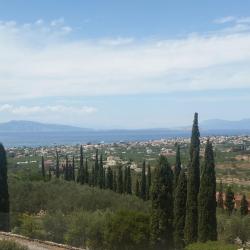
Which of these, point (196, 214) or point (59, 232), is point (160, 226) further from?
point (59, 232)

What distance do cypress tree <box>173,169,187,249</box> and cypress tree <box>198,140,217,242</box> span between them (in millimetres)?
2128

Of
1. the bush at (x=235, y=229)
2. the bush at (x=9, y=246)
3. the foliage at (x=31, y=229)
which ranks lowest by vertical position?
the bush at (x=235, y=229)

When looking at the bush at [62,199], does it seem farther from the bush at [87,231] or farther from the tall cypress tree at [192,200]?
the tall cypress tree at [192,200]

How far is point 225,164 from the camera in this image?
121 m

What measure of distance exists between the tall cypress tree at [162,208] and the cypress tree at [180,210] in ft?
1.14

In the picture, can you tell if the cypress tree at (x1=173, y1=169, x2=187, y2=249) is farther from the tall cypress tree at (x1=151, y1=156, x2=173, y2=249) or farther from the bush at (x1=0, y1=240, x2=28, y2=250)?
the bush at (x1=0, y1=240, x2=28, y2=250)

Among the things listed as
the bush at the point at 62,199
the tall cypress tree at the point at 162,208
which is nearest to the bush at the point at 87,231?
the tall cypress tree at the point at 162,208

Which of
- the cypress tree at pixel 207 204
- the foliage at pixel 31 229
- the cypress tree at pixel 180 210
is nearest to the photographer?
the cypress tree at pixel 207 204

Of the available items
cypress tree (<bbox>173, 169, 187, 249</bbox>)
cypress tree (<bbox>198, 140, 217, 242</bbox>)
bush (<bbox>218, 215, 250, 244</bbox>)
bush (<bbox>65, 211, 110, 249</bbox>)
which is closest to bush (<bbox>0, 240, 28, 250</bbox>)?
bush (<bbox>65, 211, 110, 249</bbox>)

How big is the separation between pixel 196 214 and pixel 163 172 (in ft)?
11.5

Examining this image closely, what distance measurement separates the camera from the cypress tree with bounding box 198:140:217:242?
2741 cm

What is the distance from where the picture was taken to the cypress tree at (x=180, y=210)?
29.5 m

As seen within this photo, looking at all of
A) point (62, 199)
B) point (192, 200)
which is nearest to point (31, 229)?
point (192, 200)

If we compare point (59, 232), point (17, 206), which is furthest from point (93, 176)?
point (59, 232)
